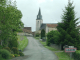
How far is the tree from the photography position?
28875 mm

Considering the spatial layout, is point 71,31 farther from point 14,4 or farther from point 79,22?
point 14,4

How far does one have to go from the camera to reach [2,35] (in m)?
21.2

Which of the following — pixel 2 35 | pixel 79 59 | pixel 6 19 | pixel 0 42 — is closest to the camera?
pixel 79 59

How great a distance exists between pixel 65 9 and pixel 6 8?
45.1 feet

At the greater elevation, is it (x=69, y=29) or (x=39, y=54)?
(x=69, y=29)

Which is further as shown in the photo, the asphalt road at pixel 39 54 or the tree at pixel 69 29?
the tree at pixel 69 29

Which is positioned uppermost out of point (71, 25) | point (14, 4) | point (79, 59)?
point (14, 4)

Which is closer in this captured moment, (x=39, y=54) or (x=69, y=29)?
(x=39, y=54)

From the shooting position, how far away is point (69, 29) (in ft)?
97.8

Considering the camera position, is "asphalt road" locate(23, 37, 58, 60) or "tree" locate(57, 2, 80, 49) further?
"tree" locate(57, 2, 80, 49)

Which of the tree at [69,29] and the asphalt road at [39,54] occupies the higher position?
the tree at [69,29]

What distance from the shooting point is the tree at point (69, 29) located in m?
28.9

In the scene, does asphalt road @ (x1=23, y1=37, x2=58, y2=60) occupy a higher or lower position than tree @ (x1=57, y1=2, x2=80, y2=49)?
lower

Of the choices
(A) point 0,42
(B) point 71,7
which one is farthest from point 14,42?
(B) point 71,7
